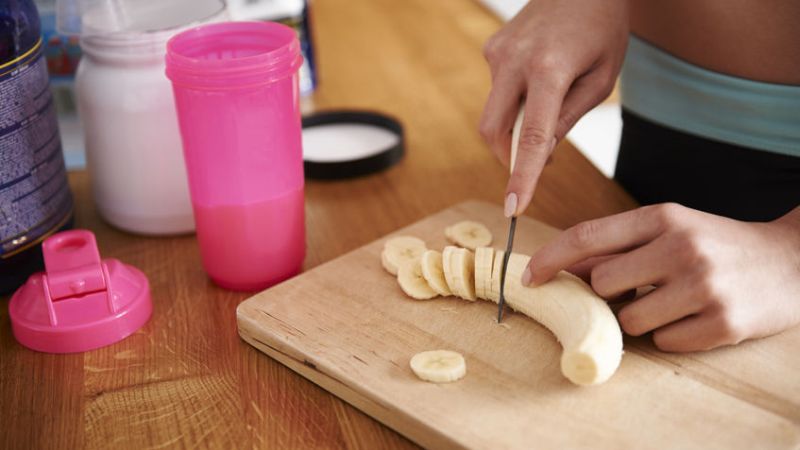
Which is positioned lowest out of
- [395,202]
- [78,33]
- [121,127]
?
[395,202]

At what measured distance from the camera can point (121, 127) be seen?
1116mm

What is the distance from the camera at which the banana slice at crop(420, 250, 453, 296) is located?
99 cm

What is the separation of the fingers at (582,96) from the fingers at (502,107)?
64mm

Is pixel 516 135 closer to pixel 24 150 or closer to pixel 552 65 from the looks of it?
pixel 552 65

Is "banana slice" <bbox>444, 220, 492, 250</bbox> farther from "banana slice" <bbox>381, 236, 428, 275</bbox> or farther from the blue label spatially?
the blue label

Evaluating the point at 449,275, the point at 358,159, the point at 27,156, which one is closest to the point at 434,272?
the point at 449,275

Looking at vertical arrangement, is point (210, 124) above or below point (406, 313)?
above

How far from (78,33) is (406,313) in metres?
0.60

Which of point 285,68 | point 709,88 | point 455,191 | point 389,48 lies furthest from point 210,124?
point 389,48

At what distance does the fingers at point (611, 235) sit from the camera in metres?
0.88

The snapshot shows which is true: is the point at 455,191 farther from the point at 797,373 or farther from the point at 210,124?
the point at 797,373

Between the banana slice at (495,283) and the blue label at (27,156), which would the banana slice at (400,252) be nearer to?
the banana slice at (495,283)

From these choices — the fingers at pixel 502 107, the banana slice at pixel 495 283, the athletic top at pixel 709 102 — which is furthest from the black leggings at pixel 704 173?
the banana slice at pixel 495 283

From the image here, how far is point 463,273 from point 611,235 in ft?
0.63
